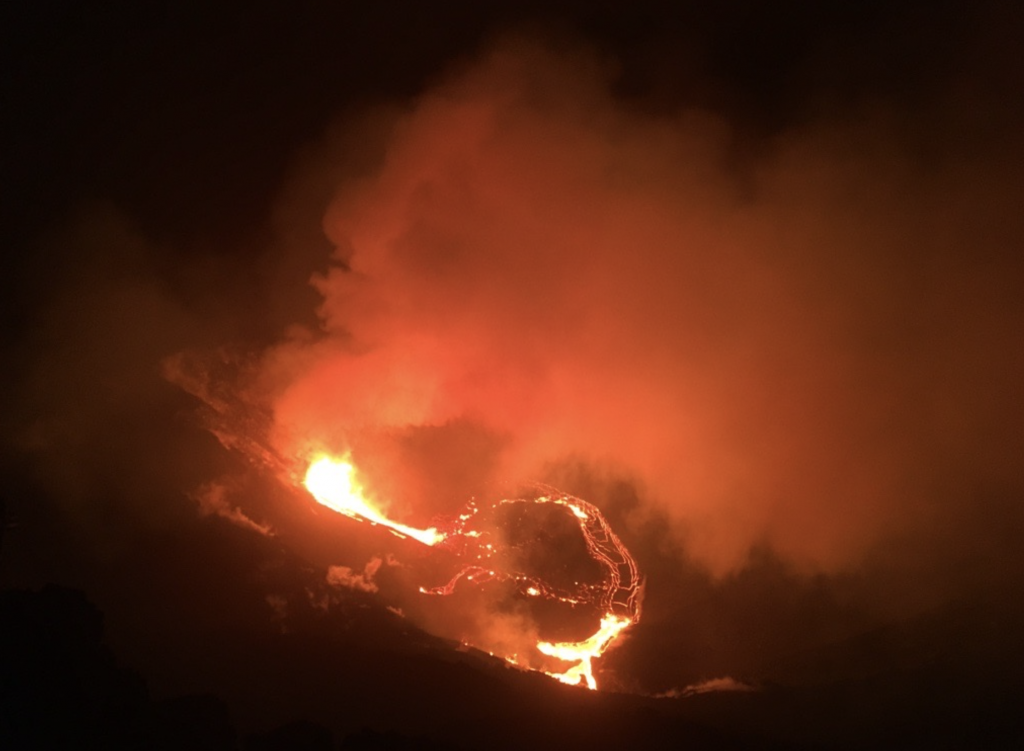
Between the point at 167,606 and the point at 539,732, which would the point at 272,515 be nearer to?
the point at 167,606

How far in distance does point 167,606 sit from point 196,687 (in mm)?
2034

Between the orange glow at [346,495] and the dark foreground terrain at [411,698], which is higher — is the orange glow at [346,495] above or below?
above

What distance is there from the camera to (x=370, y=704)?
17.0m

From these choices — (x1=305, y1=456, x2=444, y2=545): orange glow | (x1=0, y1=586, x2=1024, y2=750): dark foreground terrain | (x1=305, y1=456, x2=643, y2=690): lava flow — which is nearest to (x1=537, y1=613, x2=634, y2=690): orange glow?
(x1=305, y1=456, x2=643, y2=690): lava flow

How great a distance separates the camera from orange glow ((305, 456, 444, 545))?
2119 cm

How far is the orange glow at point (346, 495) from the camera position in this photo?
21188mm

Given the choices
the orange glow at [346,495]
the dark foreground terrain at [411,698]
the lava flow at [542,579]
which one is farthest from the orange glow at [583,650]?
the orange glow at [346,495]

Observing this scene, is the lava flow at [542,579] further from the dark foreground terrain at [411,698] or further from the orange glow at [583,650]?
the dark foreground terrain at [411,698]

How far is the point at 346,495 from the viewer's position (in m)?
21.8

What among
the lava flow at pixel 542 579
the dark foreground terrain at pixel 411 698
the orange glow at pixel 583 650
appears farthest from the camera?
the lava flow at pixel 542 579

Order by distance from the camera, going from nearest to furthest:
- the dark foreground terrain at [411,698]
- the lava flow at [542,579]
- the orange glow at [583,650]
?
the dark foreground terrain at [411,698]
the orange glow at [583,650]
the lava flow at [542,579]

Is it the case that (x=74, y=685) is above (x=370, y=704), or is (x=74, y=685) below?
below

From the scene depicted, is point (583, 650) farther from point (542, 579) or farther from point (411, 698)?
point (411, 698)

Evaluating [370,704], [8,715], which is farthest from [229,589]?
[8,715]
